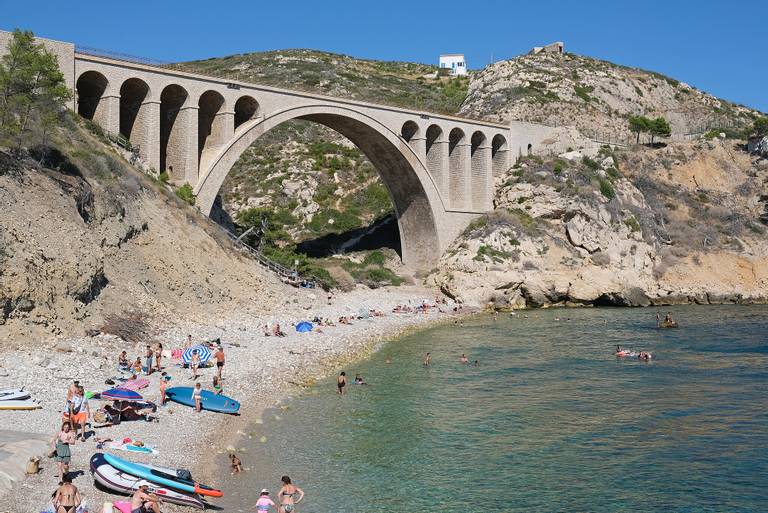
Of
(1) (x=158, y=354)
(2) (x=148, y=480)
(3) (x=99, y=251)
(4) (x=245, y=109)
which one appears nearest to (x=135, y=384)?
(1) (x=158, y=354)

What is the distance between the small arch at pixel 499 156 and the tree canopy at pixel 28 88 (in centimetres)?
4279

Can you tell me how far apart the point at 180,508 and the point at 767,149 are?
76.2 meters

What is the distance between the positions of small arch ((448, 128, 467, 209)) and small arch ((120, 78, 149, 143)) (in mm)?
29168

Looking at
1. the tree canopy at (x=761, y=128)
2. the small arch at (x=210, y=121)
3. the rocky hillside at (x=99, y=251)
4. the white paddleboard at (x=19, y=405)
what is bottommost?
the white paddleboard at (x=19, y=405)

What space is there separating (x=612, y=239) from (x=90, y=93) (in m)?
42.3

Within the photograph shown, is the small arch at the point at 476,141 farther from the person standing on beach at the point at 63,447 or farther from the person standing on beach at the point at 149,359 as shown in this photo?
the person standing on beach at the point at 63,447

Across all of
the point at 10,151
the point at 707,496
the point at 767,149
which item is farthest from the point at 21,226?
the point at 767,149

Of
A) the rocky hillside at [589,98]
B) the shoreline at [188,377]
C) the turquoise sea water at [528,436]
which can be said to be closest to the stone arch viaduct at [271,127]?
the shoreline at [188,377]

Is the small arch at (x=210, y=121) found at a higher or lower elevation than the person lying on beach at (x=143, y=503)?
higher

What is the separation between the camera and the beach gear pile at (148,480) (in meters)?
15.0

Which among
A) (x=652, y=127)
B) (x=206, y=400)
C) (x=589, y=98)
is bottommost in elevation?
(x=206, y=400)

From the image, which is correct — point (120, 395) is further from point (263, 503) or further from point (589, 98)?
point (589, 98)

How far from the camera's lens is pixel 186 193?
A: 137ft

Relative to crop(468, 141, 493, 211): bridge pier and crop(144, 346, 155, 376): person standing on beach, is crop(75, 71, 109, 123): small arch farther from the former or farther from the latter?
crop(468, 141, 493, 211): bridge pier
